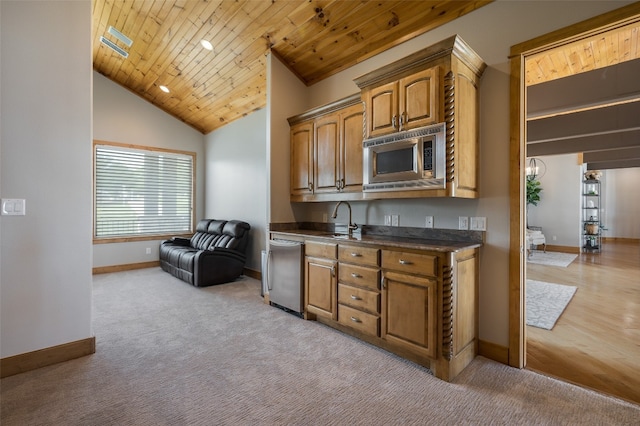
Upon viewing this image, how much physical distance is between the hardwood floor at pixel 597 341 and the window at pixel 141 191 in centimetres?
661

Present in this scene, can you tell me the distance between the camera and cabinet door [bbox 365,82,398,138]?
267 cm

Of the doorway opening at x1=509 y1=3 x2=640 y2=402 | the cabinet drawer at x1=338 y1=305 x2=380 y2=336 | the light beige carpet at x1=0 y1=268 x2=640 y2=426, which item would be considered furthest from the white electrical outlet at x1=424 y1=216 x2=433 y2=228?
the light beige carpet at x1=0 y1=268 x2=640 y2=426

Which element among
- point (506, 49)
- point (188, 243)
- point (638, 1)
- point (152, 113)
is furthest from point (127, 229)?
point (638, 1)

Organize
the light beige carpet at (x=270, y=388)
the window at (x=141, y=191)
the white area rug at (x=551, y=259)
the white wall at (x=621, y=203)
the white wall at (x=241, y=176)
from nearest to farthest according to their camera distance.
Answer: the light beige carpet at (x=270, y=388) < the white wall at (x=241, y=176) < the window at (x=141, y=191) < the white area rug at (x=551, y=259) < the white wall at (x=621, y=203)

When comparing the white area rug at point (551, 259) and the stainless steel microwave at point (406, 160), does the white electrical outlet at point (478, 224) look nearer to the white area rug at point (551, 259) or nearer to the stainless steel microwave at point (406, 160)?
the stainless steel microwave at point (406, 160)

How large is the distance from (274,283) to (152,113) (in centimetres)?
490

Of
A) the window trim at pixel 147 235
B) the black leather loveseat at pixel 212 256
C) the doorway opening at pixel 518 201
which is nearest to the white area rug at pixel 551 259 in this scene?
the doorway opening at pixel 518 201

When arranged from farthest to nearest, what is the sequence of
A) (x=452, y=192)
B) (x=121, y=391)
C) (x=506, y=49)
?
(x=506, y=49) < (x=452, y=192) < (x=121, y=391)

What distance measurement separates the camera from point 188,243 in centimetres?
627

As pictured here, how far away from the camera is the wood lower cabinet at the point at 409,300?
2189 millimetres

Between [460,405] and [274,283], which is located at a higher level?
[274,283]

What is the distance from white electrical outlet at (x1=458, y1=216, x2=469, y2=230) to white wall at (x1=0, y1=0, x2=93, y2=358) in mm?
3245

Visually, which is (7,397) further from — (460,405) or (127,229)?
(127,229)

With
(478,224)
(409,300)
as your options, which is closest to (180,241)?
(409,300)
